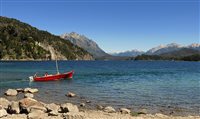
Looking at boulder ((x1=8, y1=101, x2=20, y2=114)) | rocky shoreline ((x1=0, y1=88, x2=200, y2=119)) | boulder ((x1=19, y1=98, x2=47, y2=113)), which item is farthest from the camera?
boulder ((x1=19, y1=98, x2=47, y2=113))

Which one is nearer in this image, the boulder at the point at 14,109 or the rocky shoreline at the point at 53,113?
the rocky shoreline at the point at 53,113

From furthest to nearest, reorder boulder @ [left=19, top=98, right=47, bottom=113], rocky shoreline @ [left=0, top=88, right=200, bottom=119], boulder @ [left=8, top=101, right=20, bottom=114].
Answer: boulder @ [left=19, top=98, right=47, bottom=113] < boulder @ [left=8, top=101, right=20, bottom=114] < rocky shoreline @ [left=0, top=88, right=200, bottom=119]

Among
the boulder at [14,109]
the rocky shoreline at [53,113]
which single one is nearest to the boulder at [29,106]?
the rocky shoreline at [53,113]

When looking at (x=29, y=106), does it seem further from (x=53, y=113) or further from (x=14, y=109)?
(x=53, y=113)

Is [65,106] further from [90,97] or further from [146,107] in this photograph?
[90,97]

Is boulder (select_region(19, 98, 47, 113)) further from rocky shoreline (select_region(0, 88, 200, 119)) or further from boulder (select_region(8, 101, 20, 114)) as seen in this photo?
boulder (select_region(8, 101, 20, 114))

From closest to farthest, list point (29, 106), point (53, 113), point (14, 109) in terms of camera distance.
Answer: point (53, 113), point (14, 109), point (29, 106)

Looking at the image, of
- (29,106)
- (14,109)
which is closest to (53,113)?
(14,109)

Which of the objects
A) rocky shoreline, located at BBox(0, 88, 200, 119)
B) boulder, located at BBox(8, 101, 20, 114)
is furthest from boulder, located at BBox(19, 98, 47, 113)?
boulder, located at BBox(8, 101, 20, 114)

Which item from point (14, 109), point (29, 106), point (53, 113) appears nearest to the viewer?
point (53, 113)

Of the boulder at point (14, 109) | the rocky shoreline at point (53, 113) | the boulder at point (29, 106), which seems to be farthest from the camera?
the boulder at point (29, 106)

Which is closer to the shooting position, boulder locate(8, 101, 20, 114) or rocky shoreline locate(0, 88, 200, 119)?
rocky shoreline locate(0, 88, 200, 119)

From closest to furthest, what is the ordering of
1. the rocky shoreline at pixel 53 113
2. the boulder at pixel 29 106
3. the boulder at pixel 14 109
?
the rocky shoreline at pixel 53 113 < the boulder at pixel 14 109 < the boulder at pixel 29 106

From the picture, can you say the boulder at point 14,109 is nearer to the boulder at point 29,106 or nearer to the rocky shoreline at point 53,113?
the rocky shoreline at point 53,113
